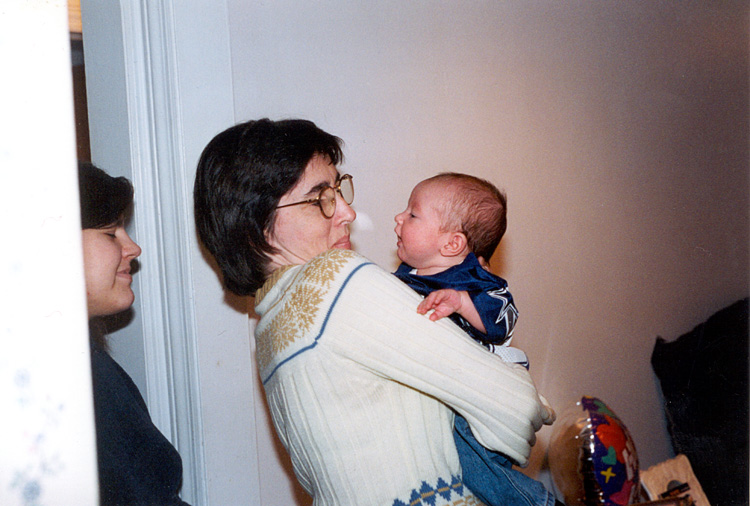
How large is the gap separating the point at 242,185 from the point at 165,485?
1.60 ft

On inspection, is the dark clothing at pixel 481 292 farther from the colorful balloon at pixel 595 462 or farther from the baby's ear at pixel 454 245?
the colorful balloon at pixel 595 462

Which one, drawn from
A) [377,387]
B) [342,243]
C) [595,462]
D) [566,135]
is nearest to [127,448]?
[377,387]

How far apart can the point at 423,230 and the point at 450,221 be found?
2.1 inches

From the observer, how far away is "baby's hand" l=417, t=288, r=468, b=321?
0.83 meters

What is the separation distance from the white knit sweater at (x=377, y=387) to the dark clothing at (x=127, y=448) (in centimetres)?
21

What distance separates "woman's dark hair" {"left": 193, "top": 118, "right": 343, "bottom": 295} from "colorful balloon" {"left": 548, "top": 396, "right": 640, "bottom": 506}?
109 centimetres

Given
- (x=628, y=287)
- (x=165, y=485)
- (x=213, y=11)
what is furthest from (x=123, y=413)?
(x=628, y=287)

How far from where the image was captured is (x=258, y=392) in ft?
3.83

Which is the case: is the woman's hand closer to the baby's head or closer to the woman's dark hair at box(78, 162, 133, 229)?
the baby's head

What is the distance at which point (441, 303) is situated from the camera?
0.92 meters

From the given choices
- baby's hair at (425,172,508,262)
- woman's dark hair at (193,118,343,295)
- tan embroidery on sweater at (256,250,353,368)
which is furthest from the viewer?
baby's hair at (425,172,508,262)

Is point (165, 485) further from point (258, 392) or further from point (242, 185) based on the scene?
point (242, 185)

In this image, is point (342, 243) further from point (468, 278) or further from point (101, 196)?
point (101, 196)

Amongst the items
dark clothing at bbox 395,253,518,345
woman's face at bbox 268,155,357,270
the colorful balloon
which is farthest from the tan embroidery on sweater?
the colorful balloon
